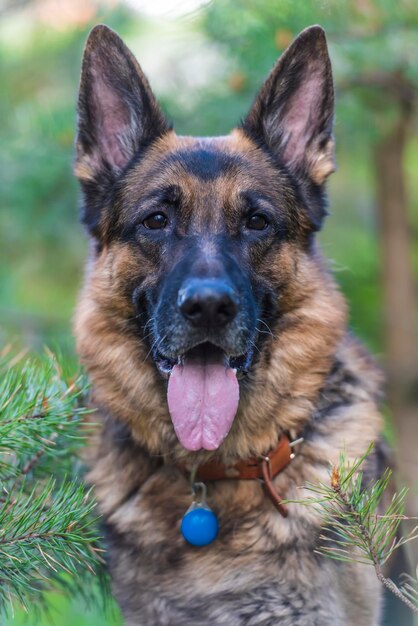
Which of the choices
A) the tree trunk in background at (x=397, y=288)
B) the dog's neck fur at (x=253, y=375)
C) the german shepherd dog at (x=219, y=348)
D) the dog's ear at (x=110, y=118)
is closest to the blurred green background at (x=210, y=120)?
the tree trunk in background at (x=397, y=288)

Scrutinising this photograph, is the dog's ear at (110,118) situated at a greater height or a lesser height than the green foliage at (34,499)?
greater

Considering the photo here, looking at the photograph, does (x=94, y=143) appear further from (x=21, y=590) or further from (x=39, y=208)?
(x=39, y=208)

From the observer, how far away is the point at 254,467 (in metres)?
3.21

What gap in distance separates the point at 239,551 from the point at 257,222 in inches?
52.6

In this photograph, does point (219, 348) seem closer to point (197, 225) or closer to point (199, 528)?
point (197, 225)

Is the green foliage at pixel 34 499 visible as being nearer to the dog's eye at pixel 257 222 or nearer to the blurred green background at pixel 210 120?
the blurred green background at pixel 210 120

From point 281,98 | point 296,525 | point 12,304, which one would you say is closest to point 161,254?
point 281,98

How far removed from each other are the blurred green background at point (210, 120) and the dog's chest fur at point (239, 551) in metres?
0.52

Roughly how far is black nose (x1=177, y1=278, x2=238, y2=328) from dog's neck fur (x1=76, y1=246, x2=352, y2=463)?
0.48 metres

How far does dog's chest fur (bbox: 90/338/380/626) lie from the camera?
298 cm

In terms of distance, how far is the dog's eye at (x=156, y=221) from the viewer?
3.40 m

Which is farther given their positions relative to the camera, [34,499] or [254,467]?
[254,467]

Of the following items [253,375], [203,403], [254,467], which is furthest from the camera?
[253,375]

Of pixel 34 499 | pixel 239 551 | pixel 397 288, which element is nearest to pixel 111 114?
pixel 34 499
